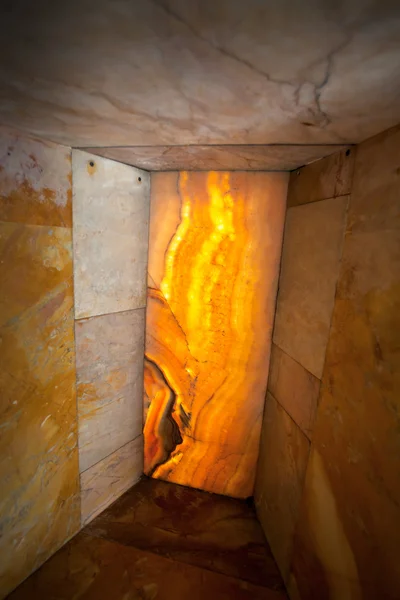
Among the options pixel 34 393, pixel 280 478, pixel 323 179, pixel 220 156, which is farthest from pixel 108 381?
pixel 323 179

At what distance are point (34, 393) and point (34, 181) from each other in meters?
0.88

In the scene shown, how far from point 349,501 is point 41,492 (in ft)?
4.30

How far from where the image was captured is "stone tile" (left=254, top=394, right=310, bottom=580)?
1.31 meters

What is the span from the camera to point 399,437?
2.54 ft

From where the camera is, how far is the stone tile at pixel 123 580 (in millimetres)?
1318

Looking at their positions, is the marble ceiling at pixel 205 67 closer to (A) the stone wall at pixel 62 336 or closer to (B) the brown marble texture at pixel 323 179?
(B) the brown marble texture at pixel 323 179

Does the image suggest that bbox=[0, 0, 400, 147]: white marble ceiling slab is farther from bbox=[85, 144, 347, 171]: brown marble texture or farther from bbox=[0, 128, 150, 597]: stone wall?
bbox=[0, 128, 150, 597]: stone wall

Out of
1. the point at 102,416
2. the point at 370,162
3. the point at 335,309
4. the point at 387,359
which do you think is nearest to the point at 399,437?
the point at 387,359

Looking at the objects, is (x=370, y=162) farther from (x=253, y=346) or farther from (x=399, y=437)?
(x=253, y=346)

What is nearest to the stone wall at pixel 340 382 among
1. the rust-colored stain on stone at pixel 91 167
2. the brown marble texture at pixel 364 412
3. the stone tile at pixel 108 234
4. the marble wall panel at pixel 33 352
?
the brown marble texture at pixel 364 412

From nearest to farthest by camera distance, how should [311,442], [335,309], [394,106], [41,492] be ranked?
[394,106] → [335,309] → [311,442] → [41,492]

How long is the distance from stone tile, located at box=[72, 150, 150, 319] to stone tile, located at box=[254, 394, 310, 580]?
1024 mm

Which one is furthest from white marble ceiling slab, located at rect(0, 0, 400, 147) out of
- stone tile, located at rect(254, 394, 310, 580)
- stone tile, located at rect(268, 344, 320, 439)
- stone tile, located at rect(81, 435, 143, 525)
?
stone tile, located at rect(81, 435, 143, 525)

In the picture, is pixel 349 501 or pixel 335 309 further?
pixel 335 309
